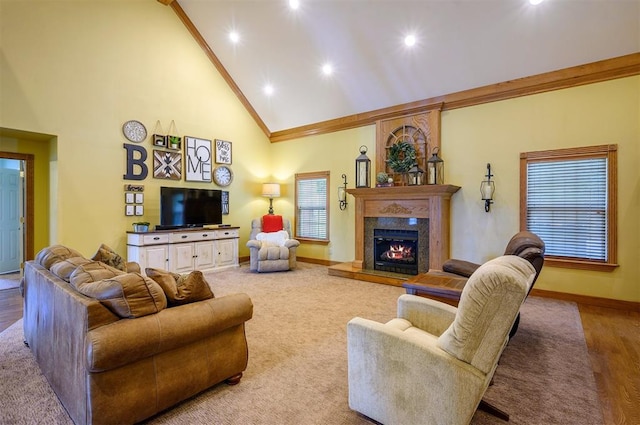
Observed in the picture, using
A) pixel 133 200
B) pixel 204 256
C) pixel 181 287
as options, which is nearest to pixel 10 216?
pixel 133 200

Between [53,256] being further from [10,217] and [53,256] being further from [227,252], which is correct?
[10,217]

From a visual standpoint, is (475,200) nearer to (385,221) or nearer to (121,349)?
(385,221)

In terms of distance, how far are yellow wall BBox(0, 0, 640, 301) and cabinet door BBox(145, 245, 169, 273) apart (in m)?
0.65

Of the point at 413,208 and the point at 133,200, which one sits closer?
the point at 413,208

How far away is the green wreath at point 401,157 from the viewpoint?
5.38 metres

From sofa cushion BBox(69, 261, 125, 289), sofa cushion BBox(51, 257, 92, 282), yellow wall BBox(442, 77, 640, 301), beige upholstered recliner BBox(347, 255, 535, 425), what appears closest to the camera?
beige upholstered recliner BBox(347, 255, 535, 425)

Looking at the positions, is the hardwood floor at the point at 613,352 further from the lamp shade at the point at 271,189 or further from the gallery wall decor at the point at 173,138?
the lamp shade at the point at 271,189

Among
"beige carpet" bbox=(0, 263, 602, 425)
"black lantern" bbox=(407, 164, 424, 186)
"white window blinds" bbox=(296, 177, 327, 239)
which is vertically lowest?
"beige carpet" bbox=(0, 263, 602, 425)

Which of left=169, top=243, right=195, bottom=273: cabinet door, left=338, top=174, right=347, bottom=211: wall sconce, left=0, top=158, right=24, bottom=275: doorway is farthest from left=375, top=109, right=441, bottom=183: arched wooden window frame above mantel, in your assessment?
left=0, top=158, right=24, bottom=275: doorway

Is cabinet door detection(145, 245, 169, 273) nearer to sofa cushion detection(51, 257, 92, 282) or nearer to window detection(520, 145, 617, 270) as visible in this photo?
sofa cushion detection(51, 257, 92, 282)

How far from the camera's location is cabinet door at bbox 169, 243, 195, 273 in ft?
17.9

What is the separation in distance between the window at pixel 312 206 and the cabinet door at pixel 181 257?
99.1 inches

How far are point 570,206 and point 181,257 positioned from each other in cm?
615

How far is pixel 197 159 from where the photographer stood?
6.36m
